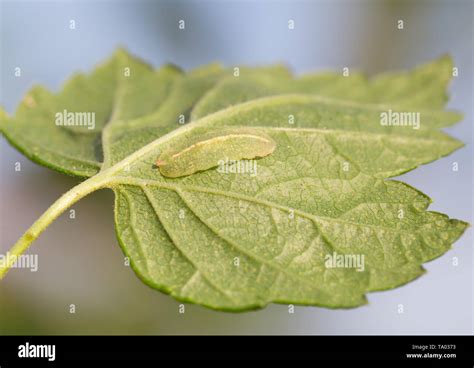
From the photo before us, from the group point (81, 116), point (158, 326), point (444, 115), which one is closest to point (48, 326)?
point (158, 326)

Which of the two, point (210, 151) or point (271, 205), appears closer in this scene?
point (271, 205)

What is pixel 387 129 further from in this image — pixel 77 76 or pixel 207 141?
pixel 77 76

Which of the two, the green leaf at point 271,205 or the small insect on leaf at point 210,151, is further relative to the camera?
the small insect on leaf at point 210,151

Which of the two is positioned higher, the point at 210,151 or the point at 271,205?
the point at 210,151

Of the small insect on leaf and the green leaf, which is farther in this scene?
the small insect on leaf
